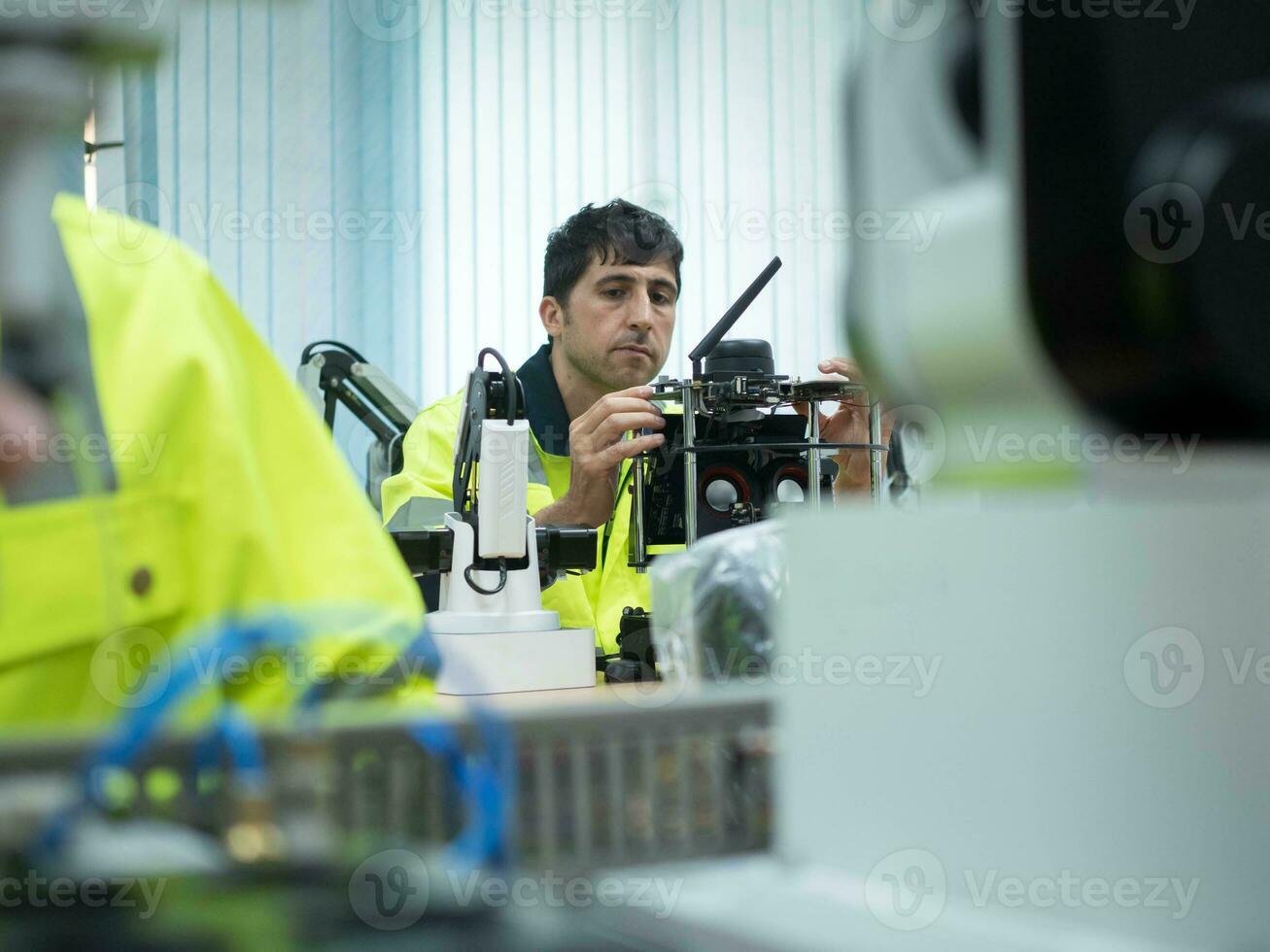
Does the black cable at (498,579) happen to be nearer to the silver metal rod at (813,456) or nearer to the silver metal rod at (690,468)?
the silver metal rod at (690,468)

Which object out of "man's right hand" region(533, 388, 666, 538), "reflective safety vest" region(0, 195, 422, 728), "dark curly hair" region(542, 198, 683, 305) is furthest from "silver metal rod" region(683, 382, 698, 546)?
"dark curly hair" region(542, 198, 683, 305)

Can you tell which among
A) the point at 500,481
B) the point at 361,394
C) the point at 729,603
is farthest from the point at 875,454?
the point at 361,394

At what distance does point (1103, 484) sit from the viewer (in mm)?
334

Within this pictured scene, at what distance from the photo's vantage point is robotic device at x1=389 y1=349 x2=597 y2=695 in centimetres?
142

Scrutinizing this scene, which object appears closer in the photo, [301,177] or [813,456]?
[813,456]

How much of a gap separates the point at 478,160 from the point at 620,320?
0.83 metres

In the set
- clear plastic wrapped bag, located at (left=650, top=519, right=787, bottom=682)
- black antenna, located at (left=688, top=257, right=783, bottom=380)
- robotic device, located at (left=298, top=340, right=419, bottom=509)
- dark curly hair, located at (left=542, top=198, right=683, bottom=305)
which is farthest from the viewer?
dark curly hair, located at (left=542, top=198, right=683, bottom=305)

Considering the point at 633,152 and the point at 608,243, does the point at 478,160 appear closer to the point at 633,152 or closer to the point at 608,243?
the point at 633,152

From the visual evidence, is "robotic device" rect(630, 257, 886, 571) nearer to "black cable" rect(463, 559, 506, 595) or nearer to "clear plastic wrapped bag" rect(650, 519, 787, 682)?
"black cable" rect(463, 559, 506, 595)

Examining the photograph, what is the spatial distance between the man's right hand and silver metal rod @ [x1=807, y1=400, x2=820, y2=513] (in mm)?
237

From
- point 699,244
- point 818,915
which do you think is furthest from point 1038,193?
point 699,244

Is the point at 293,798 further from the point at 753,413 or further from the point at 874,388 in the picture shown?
the point at 753,413

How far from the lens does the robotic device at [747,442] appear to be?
4.63ft

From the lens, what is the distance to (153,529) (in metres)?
0.77
